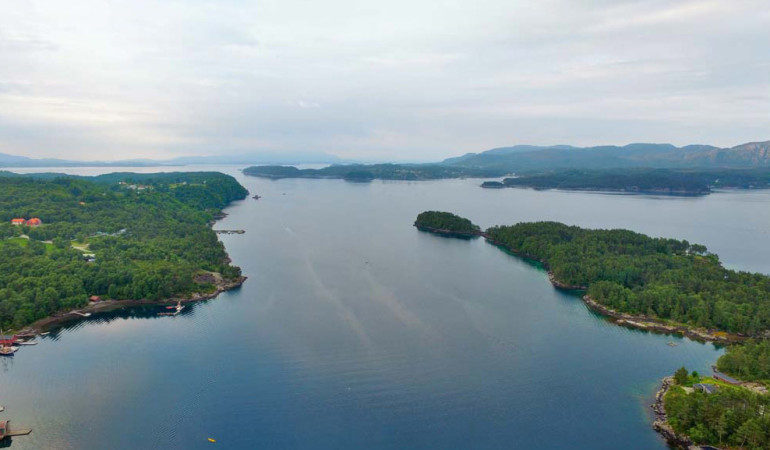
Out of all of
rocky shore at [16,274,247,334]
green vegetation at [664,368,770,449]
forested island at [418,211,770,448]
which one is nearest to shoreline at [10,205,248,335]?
rocky shore at [16,274,247,334]

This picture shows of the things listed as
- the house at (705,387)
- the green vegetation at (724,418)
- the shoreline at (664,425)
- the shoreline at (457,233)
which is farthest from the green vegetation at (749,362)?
the shoreline at (457,233)

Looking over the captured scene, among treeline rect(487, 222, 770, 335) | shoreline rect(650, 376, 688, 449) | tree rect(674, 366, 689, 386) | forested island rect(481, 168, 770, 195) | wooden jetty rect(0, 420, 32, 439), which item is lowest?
shoreline rect(650, 376, 688, 449)

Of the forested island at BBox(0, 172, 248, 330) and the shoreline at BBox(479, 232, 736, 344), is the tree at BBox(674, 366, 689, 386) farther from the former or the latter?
the forested island at BBox(0, 172, 248, 330)

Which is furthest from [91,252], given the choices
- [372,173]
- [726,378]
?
[372,173]

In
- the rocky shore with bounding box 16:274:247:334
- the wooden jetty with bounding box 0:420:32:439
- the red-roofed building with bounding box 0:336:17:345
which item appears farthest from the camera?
the rocky shore with bounding box 16:274:247:334

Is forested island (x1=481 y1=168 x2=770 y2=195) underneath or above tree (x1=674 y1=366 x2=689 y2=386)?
above

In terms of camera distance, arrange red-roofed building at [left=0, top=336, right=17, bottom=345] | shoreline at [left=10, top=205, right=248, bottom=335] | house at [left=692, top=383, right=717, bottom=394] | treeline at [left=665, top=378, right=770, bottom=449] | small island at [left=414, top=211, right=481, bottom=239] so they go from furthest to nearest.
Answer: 1. small island at [left=414, top=211, right=481, bottom=239]
2. shoreline at [left=10, top=205, right=248, bottom=335]
3. red-roofed building at [left=0, top=336, right=17, bottom=345]
4. house at [left=692, top=383, right=717, bottom=394]
5. treeline at [left=665, top=378, right=770, bottom=449]

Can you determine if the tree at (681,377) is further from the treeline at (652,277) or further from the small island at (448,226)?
the small island at (448,226)

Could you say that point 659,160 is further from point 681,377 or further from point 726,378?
point 681,377
